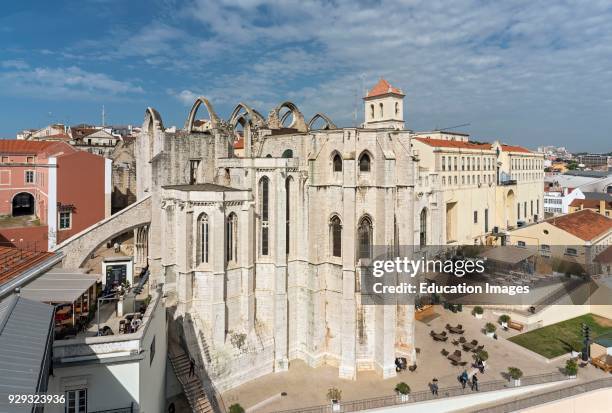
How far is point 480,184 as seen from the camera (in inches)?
2207

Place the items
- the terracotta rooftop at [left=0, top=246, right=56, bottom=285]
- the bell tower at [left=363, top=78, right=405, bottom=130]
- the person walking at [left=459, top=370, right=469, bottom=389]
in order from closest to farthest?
the terracotta rooftop at [left=0, top=246, right=56, bottom=285]
the person walking at [left=459, top=370, right=469, bottom=389]
the bell tower at [left=363, top=78, right=405, bottom=130]

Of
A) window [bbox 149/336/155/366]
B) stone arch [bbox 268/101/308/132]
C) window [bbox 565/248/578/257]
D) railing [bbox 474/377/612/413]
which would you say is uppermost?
stone arch [bbox 268/101/308/132]

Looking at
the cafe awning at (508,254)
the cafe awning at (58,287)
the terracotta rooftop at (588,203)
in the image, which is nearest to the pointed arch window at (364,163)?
the cafe awning at (58,287)

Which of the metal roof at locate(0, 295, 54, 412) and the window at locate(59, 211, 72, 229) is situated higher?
the window at locate(59, 211, 72, 229)

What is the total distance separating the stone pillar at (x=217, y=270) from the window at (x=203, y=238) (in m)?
0.39

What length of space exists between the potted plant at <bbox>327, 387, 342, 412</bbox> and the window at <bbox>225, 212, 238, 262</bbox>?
9.12m

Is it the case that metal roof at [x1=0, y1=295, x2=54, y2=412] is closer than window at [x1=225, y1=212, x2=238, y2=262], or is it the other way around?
metal roof at [x1=0, y1=295, x2=54, y2=412]

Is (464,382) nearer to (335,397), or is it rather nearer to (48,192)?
(335,397)

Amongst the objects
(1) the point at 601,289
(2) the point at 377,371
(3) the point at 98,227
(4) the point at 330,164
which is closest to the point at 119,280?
(3) the point at 98,227

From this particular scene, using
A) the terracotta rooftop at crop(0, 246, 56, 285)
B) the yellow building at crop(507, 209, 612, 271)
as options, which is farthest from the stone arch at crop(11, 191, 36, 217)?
the yellow building at crop(507, 209, 612, 271)

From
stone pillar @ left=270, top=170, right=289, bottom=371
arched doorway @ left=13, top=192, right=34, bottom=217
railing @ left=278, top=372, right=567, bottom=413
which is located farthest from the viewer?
arched doorway @ left=13, top=192, right=34, bottom=217

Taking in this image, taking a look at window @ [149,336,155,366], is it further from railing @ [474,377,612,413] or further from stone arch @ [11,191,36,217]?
stone arch @ [11,191,36,217]

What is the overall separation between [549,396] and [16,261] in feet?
90.7

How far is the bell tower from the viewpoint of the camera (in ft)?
172
